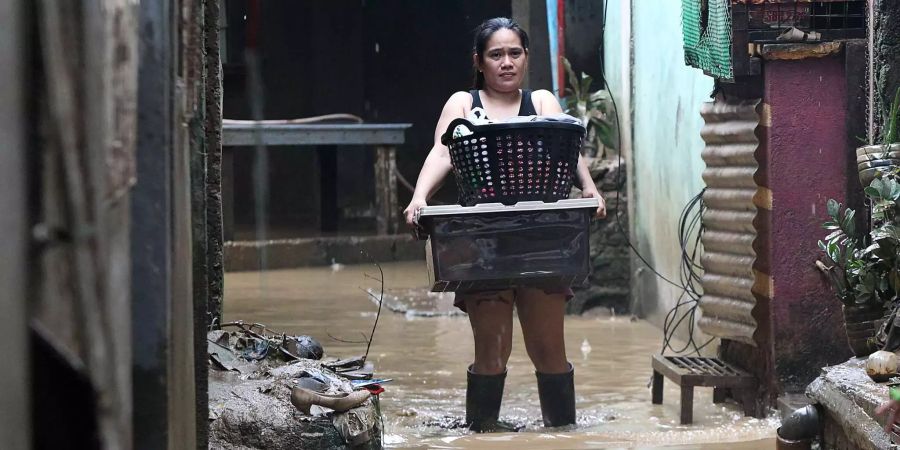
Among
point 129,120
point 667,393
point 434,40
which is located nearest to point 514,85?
point 667,393

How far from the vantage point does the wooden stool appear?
18.6 ft

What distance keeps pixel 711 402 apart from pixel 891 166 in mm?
2206

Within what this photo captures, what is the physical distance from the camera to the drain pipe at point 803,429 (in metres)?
4.29

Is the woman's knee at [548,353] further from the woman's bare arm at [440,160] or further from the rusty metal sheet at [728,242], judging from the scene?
the rusty metal sheet at [728,242]

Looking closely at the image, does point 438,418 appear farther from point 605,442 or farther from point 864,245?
point 864,245

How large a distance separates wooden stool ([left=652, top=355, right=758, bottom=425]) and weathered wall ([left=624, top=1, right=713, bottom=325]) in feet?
5.11

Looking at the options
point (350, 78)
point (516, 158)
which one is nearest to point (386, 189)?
point (350, 78)

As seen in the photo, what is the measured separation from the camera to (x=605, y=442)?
201 inches

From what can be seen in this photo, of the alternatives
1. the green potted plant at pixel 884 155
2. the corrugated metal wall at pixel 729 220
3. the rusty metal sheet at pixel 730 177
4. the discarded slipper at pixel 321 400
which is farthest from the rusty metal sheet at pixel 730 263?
the discarded slipper at pixel 321 400

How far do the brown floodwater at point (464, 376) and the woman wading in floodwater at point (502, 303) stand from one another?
0.16 meters

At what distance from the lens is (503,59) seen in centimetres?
529

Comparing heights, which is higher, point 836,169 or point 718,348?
point 836,169

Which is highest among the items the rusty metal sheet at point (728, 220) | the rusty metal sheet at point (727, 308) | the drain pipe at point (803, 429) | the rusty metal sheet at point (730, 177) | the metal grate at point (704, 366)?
the rusty metal sheet at point (730, 177)

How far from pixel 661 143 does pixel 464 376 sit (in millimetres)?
2572
